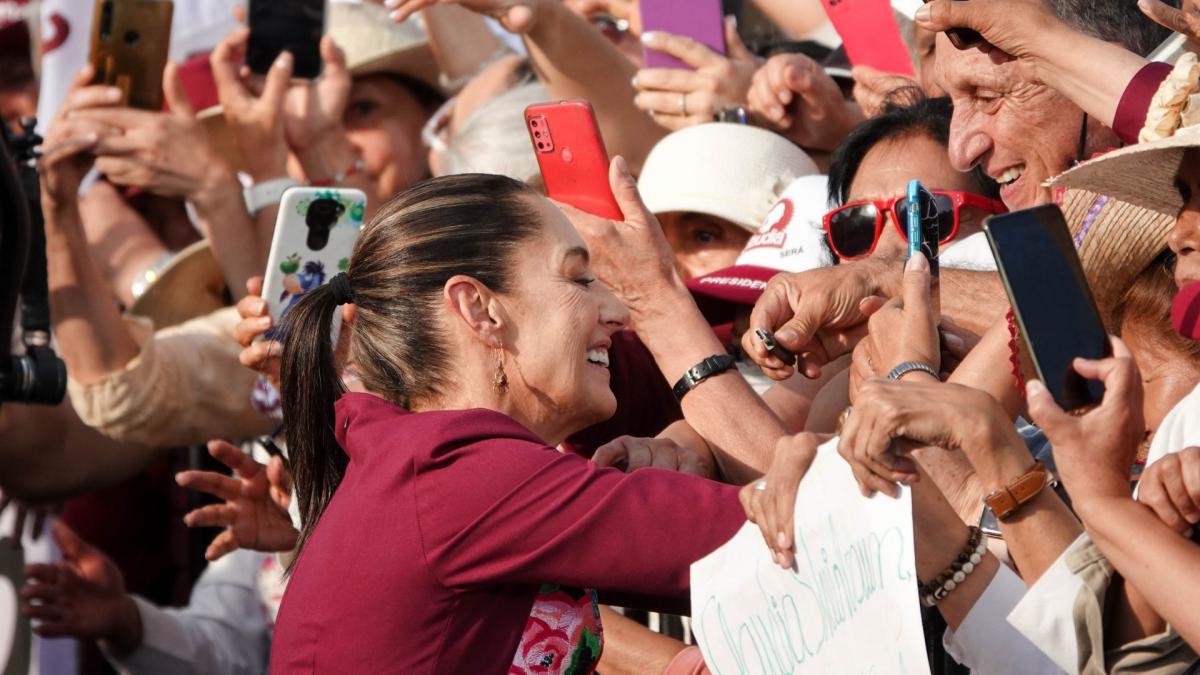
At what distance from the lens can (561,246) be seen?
297cm

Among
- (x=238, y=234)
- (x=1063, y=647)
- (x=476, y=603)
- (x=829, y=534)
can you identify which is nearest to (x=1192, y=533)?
(x=1063, y=647)

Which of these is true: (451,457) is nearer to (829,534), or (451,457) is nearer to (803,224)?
(829,534)

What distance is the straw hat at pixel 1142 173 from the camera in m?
2.48

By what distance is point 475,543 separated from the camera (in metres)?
2.56

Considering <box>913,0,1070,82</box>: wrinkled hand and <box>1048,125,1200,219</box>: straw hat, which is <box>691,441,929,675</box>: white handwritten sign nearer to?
<box>1048,125,1200,219</box>: straw hat

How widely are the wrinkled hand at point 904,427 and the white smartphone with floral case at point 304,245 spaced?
2.10 metres

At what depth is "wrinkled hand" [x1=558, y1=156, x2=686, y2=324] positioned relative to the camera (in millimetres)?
3367

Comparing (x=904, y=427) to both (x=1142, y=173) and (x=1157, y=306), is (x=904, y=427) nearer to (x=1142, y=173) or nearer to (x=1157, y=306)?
(x=1142, y=173)

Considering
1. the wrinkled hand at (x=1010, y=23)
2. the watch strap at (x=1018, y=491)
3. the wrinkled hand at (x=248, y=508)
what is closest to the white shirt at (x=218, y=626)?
the wrinkled hand at (x=248, y=508)

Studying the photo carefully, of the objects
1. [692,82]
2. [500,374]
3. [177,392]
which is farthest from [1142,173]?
[177,392]

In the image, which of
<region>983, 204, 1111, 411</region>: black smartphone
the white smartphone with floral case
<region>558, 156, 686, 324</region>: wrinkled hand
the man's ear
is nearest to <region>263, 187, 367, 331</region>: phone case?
the white smartphone with floral case

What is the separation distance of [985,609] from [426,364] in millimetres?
982

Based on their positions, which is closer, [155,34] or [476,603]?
[476,603]

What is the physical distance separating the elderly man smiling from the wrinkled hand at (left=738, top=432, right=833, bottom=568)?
0.69 metres
